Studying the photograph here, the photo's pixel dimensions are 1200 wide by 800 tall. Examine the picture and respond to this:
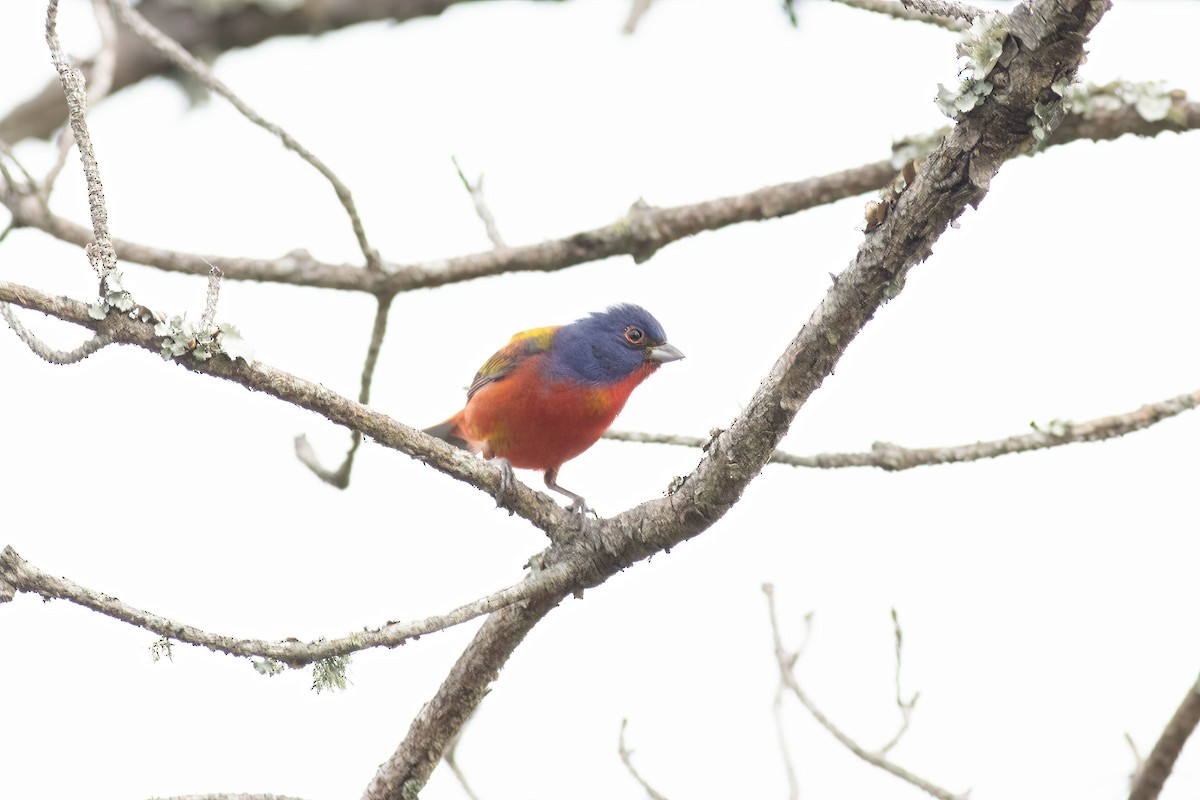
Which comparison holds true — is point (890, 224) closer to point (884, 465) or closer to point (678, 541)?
point (678, 541)

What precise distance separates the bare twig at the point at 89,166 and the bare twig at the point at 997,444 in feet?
8.67

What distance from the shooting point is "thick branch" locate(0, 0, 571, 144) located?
10133mm

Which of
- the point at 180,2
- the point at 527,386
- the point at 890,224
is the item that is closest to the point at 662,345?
the point at 527,386

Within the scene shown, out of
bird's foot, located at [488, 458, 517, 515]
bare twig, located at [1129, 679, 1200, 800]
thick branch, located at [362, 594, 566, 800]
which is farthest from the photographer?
thick branch, located at [362, 594, 566, 800]

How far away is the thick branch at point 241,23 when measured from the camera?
10.1 metres

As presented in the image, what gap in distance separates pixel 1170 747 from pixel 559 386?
12.0ft

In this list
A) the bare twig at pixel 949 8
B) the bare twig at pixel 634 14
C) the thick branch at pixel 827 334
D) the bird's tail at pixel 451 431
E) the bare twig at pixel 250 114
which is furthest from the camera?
the bird's tail at pixel 451 431

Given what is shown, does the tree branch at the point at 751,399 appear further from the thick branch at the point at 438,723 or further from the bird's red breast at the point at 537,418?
the bird's red breast at the point at 537,418

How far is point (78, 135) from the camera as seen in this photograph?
10.6 feet

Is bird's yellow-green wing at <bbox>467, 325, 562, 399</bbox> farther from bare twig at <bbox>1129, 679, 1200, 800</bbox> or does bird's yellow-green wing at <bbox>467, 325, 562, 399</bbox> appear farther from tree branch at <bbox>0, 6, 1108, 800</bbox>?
bare twig at <bbox>1129, 679, 1200, 800</bbox>

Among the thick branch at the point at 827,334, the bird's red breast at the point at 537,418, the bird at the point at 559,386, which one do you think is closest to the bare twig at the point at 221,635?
the thick branch at the point at 827,334

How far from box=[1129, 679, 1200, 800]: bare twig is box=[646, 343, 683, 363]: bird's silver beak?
12.8 feet

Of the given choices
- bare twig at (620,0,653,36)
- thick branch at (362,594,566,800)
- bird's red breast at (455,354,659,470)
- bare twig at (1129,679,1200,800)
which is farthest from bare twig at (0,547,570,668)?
bare twig at (620,0,653,36)

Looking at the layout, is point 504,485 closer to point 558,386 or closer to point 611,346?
point 558,386
